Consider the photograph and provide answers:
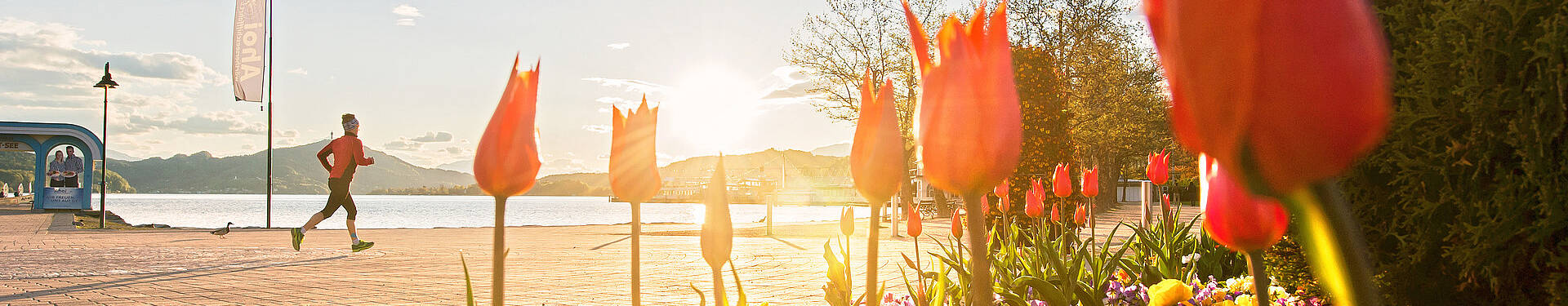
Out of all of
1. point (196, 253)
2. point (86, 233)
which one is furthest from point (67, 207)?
point (196, 253)

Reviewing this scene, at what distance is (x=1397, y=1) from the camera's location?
3039 millimetres

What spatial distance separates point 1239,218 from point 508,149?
64 cm

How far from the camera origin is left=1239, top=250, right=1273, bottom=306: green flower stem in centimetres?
58

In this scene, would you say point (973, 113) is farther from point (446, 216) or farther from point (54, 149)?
point (446, 216)

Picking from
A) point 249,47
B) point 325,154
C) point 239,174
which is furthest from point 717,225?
point 239,174

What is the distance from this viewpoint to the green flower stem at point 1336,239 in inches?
13.6

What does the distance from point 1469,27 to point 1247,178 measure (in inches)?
105

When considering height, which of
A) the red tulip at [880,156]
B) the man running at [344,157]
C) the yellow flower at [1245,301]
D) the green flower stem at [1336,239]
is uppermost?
the man running at [344,157]

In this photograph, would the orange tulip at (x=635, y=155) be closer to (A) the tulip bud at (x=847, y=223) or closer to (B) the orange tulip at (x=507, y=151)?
(B) the orange tulip at (x=507, y=151)

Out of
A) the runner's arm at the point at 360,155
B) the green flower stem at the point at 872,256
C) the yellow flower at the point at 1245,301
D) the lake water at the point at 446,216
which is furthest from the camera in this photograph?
the lake water at the point at 446,216

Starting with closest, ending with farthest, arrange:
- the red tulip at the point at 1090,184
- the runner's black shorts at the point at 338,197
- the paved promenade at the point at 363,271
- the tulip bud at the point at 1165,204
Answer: the red tulip at the point at 1090,184 → the tulip bud at the point at 1165,204 → the paved promenade at the point at 363,271 → the runner's black shorts at the point at 338,197

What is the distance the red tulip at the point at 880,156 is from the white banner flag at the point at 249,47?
23438mm

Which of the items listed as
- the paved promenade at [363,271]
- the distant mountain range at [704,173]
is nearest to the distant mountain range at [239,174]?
the distant mountain range at [704,173]

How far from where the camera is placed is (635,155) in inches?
39.4
